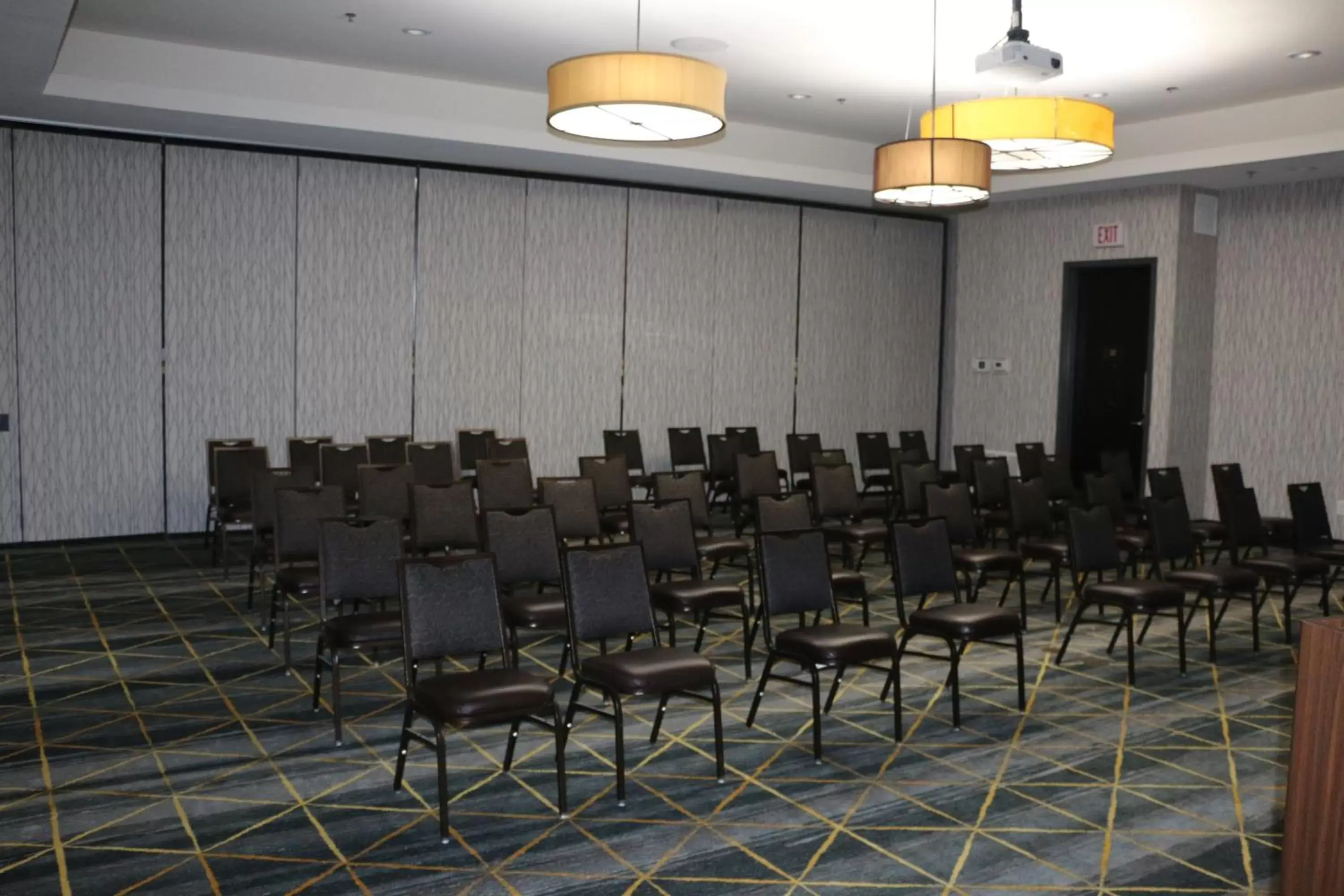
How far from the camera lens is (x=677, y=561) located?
6.30 m

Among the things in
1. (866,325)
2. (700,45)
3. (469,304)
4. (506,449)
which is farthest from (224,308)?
(866,325)

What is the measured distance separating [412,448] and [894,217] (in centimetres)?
716

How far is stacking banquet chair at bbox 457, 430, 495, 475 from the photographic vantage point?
10.1 m

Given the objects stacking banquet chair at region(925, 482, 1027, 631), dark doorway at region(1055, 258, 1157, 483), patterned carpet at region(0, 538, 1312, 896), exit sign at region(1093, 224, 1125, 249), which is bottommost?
patterned carpet at region(0, 538, 1312, 896)

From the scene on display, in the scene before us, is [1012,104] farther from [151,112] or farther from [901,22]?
[151,112]

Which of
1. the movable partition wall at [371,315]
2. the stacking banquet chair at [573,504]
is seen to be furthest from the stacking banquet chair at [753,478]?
the movable partition wall at [371,315]

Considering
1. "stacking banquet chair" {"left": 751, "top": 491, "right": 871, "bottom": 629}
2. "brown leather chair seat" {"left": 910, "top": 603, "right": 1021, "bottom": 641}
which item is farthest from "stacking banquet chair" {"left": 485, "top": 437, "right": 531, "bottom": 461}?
"brown leather chair seat" {"left": 910, "top": 603, "right": 1021, "bottom": 641}

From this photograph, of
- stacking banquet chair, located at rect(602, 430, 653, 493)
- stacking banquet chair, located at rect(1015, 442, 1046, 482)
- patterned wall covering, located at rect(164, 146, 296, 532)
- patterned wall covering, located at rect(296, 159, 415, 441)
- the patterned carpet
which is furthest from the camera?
stacking banquet chair, located at rect(602, 430, 653, 493)

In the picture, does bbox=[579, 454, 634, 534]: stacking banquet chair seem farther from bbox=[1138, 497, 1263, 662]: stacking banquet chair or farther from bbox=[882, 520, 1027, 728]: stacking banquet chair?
bbox=[1138, 497, 1263, 662]: stacking banquet chair

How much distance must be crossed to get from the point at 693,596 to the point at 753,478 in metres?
2.98

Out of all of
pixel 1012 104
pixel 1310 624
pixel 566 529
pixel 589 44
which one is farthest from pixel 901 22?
pixel 1310 624

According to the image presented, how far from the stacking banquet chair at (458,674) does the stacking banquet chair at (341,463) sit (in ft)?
14.0

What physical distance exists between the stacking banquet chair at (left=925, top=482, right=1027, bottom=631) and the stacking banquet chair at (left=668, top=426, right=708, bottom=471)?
4071 mm

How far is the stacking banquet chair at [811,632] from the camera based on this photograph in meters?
4.96
